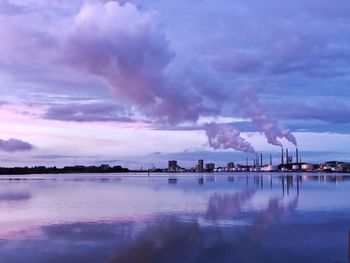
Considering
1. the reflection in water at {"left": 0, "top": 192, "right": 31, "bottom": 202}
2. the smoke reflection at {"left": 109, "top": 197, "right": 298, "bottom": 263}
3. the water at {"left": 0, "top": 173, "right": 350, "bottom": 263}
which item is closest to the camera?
the smoke reflection at {"left": 109, "top": 197, "right": 298, "bottom": 263}

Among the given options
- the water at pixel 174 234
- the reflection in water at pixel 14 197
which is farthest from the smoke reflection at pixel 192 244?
the reflection in water at pixel 14 197

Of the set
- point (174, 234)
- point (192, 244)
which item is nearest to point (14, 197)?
point (174, 234)

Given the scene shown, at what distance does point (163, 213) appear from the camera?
1382 inches

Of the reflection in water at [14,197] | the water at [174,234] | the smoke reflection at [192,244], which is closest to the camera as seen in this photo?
the smoke reflection at [192,244]

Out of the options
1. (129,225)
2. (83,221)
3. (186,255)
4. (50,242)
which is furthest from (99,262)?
(83,221)

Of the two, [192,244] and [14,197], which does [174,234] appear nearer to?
[192,244]

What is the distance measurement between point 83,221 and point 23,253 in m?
10.5

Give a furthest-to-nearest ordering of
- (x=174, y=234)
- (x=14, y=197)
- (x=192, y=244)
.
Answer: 1. (x=14, y=197)
2. (x=174, y=234)
3. (x=192, y=244)

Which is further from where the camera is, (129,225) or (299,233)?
(129,225)

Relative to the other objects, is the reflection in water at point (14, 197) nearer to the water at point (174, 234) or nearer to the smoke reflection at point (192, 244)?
the water at point (174, 234)

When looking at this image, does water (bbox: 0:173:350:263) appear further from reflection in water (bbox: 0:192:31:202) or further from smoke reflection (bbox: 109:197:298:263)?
reflection in water (bbox: 0:192:31:202)

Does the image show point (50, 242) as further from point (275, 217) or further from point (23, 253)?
point (275, 217)

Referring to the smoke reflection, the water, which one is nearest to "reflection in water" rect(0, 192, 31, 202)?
the water

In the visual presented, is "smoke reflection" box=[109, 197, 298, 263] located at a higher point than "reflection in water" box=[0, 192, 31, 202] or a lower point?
lower
